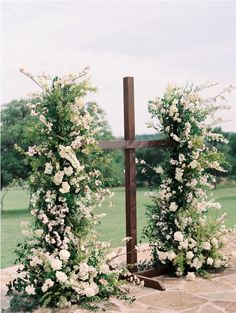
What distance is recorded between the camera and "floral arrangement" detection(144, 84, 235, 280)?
6148mm

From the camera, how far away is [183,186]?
6.25 metres

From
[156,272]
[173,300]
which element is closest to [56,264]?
[173,300]

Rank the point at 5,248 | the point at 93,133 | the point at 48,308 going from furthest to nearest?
the point at 5,248
the point at 93,133
the point at 48,308

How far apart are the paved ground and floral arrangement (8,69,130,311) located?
0.21 meters

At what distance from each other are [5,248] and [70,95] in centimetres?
603

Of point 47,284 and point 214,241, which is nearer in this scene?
point 47,284

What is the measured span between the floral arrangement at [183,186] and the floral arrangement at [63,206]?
1.14 m

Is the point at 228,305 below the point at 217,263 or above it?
below

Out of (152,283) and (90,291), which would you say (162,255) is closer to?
(152,283)

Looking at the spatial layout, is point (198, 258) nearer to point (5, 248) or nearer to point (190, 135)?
point (190, 135)

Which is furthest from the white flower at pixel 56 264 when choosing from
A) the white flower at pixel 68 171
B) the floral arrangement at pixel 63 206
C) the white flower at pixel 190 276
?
the white flower at pixel 190 276

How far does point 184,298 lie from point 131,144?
1730mm

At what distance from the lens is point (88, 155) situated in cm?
527

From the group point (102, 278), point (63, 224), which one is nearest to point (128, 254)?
point (102, 278)
